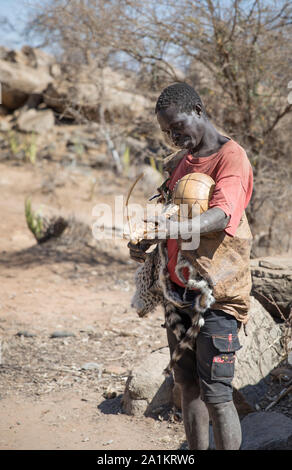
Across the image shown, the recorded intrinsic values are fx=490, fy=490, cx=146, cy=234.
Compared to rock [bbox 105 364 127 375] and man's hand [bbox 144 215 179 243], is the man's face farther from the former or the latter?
rock [bbox 105 364 127 375]

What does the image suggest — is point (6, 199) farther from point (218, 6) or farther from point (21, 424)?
point (21, 424)

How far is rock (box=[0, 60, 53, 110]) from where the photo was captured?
54.6ft

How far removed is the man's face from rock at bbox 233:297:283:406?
160 cm

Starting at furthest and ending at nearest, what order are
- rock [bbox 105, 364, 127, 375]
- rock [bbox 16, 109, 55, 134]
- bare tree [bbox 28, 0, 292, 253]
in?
rock [bbox 16, 109, 55, 134]
bare tree [bbox 28, 0, 292, 253]
rock [bbox 105, 364, 127, 375]

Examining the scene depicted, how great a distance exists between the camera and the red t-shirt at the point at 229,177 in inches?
74.3

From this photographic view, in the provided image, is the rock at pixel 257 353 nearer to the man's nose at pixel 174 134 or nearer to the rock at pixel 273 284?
the rock at pixel 273 284

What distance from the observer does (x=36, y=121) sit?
52.6 ft

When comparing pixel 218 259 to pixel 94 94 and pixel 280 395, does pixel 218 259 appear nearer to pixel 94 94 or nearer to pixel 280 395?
pixel 280 395

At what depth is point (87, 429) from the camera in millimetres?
3133

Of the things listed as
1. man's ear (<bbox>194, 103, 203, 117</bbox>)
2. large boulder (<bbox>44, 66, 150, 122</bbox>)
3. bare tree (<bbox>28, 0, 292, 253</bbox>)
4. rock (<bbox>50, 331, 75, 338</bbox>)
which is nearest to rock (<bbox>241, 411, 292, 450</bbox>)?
man's ear (<bbox>194, 103, 203, 117</bbox>)

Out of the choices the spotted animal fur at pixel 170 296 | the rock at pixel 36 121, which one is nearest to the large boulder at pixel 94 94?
the rock at pixel 36 121

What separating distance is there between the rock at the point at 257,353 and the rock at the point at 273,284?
0.55 ft

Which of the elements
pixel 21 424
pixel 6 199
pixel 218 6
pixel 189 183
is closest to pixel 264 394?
pixel 21 424
